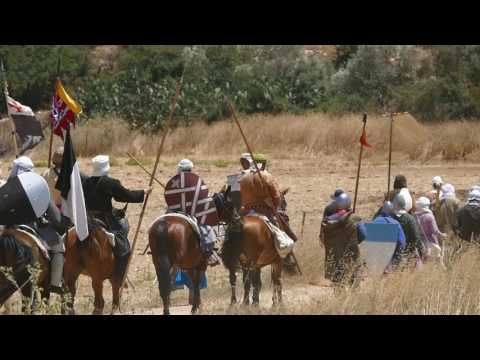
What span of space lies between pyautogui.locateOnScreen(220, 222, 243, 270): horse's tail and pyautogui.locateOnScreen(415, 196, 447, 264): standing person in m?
2.66

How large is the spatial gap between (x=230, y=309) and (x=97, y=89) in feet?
112

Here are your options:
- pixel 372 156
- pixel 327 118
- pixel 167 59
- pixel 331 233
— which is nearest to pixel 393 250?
pixel 331 233

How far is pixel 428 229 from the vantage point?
54.2ft

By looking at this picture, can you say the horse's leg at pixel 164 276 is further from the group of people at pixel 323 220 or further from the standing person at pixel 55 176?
the standing person at pixel 55 176

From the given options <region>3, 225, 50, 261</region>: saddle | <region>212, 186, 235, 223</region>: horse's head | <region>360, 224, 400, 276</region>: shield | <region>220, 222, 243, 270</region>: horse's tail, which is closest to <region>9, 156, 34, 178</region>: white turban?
<region>3, 225, 50, 261</region>: saddle

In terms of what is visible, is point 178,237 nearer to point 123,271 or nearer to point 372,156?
point 123,271

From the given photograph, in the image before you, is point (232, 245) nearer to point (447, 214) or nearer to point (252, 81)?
point (447, 214)

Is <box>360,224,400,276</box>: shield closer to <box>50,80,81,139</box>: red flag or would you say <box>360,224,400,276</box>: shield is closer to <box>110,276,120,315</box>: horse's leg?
<box>110,276,120,315</box>: horse's leg

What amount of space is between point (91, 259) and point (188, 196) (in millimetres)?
1607

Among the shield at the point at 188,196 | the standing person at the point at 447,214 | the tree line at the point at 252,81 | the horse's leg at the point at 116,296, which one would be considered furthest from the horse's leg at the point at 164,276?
the tree line at the point at 252,81

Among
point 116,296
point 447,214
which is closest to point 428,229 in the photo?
point 447,214

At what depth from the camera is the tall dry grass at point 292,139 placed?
36344 mm

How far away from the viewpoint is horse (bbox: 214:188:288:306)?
15.1 metres

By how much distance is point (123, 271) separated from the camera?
14219mm
